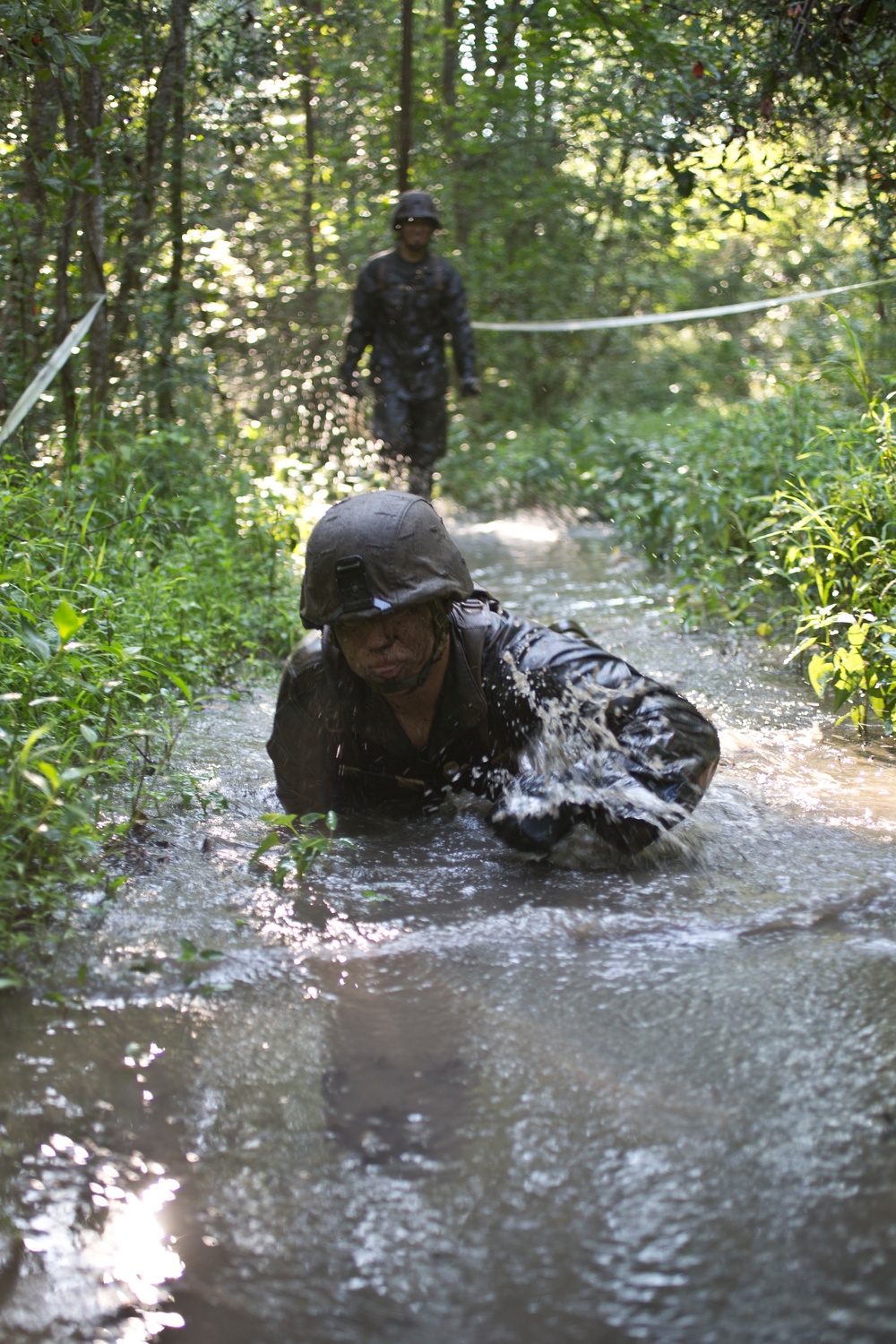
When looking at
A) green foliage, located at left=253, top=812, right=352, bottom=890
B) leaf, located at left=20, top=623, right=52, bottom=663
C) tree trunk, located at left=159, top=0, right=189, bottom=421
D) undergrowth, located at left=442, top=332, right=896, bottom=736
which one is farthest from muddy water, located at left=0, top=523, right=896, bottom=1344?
tree trunk, located at left=159, top=0, right=189, bottom=421

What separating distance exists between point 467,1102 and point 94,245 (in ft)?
17.1

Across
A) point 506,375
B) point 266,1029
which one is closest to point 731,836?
point 266,1029

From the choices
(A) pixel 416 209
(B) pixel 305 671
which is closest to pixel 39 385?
(B) pixel 305 671

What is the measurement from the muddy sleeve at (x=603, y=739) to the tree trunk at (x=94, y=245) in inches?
139

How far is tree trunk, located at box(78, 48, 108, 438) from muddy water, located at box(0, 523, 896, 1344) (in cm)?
387

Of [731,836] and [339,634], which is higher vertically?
[339,634]

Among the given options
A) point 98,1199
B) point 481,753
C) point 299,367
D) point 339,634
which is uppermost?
point 299,367

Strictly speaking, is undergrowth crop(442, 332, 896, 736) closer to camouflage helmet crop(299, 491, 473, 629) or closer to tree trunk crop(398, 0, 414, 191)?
camouflage helmet crop(299, 491, 473, 629)

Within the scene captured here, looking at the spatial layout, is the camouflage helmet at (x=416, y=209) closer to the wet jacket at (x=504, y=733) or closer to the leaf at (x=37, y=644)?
the wet jacket at (x=504, y=733)

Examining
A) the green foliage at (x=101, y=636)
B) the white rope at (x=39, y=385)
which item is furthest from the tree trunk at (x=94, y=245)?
the white rope at (x=39, y=385)

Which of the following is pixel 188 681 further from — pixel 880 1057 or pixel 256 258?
pixel 256 258

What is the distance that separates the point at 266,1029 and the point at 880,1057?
106cm

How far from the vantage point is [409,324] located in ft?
26.2

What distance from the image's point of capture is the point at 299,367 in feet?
35.1
